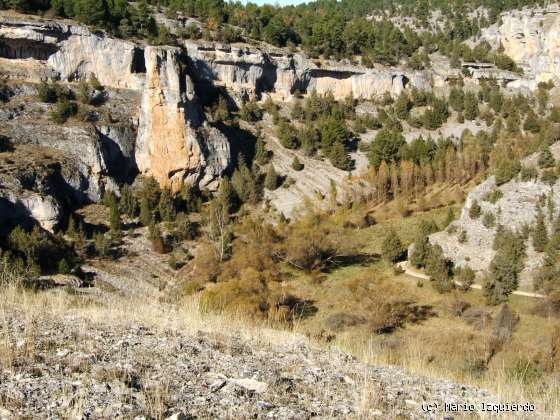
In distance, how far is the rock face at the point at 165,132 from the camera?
4791 centimetres

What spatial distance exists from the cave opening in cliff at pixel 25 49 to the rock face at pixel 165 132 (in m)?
10.3

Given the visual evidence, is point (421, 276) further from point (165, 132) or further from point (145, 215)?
point (165, 132)

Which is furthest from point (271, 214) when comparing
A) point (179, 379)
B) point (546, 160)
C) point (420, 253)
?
point (179, 379)

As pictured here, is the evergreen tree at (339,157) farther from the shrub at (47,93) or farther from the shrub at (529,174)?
the shrub at (47,93)

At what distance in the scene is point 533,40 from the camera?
73.4 metres

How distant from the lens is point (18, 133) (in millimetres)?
41656

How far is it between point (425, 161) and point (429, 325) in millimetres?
30892

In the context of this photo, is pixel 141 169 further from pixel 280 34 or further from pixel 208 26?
pixel 280 34

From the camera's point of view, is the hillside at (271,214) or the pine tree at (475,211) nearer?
the hillside at (271,214)

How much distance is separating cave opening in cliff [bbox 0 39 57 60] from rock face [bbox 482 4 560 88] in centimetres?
6043

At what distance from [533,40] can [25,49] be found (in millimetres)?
67519

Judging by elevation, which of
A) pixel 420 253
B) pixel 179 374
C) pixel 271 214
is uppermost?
pixel 179 374

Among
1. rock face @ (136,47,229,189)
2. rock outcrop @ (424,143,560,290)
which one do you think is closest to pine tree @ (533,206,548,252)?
rock outcrop @ (424,143,560,290)

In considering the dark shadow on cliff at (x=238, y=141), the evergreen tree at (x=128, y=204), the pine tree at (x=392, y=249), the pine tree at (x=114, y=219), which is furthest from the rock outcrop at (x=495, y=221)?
the evergreen tree at (x=128, y=204)
